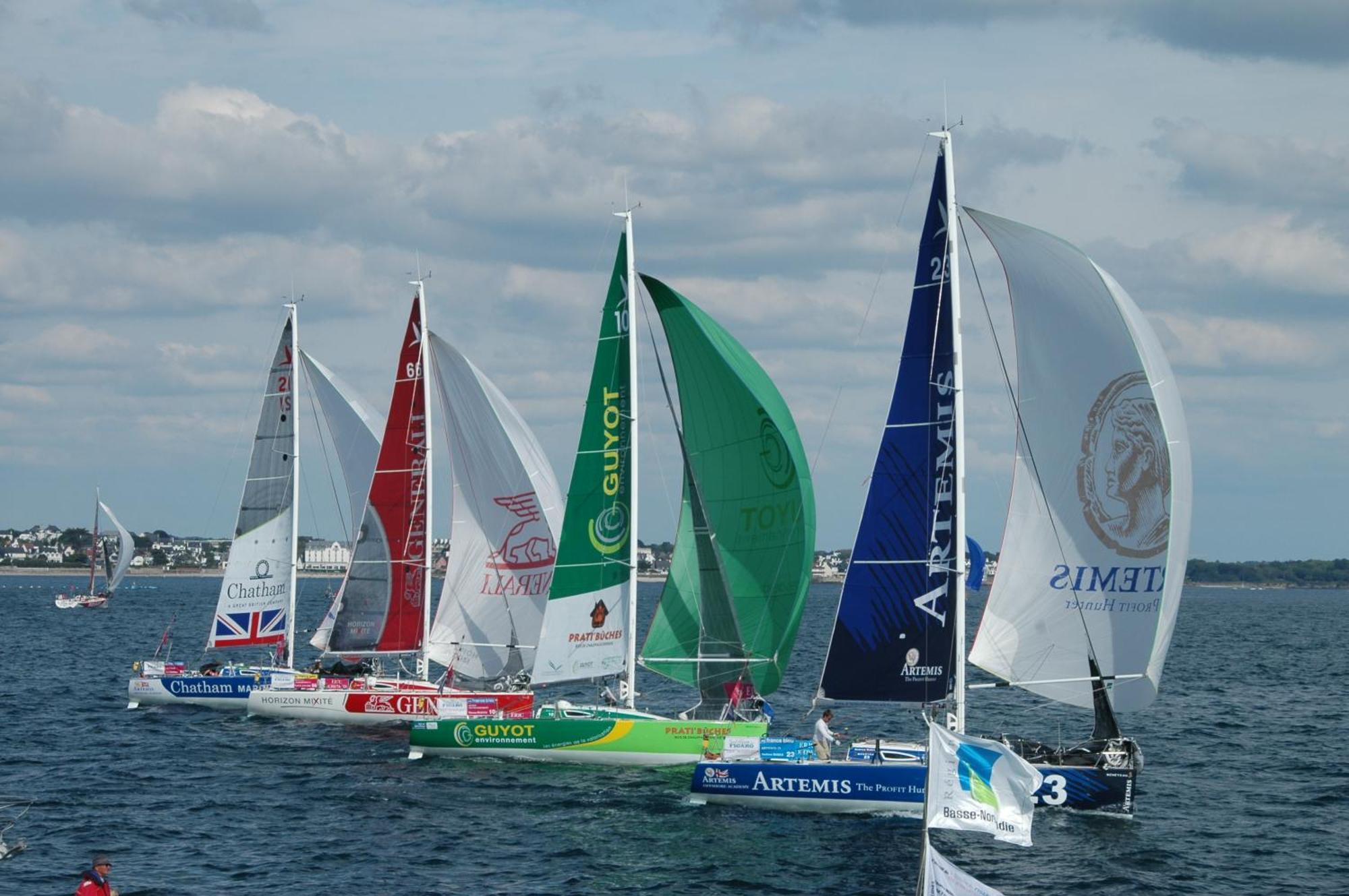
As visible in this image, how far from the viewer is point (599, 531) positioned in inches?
1439

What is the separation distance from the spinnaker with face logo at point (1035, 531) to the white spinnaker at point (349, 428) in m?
22.8

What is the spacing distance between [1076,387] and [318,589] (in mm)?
174205

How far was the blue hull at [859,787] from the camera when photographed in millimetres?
29844

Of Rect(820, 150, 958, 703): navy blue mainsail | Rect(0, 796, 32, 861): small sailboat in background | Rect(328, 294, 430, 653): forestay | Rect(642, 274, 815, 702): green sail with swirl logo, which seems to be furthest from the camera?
Rect(328, 294, 430, 653): forestay

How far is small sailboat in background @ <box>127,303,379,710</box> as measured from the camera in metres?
48.8

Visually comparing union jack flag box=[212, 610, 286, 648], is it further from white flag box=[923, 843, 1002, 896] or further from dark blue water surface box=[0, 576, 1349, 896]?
white flag box=[923, 843, 1002, 896]

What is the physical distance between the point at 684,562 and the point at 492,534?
958cm

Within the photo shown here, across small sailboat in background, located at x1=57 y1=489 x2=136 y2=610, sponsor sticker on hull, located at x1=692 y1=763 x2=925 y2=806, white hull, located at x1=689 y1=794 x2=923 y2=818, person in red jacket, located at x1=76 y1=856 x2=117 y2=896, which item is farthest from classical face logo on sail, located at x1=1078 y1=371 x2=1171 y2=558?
small sailboat in background, located at x1=57 y1=489 x2=136 y2=610

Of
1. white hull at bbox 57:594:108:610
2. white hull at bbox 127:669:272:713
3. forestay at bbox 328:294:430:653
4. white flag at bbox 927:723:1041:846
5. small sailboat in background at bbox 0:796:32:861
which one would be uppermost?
forestay at bbox 328:294:430:653

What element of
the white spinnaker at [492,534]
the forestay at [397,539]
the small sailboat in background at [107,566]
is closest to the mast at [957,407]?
the white spinnaker at [492,534]

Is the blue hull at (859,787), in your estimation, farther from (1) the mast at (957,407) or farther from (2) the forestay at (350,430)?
(2) the forestay at (350,430)

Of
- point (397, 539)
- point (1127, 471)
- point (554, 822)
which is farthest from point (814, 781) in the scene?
point (397, 539)

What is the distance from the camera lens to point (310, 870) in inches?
1072

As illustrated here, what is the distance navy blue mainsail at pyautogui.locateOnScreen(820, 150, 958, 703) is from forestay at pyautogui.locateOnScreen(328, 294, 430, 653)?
18383 millimetres
